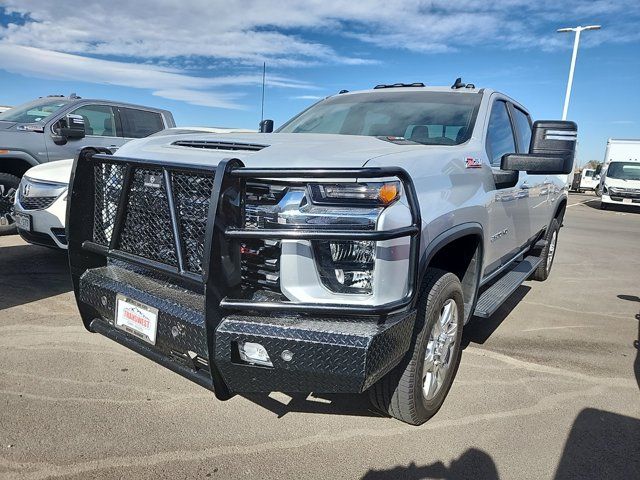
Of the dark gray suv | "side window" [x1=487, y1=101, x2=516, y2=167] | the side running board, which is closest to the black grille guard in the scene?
the side running board

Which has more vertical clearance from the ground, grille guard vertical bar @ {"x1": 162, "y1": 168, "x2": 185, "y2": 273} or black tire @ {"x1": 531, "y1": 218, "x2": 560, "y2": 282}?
grille guard vertical bar @ {"x1": 162, "y1": 168, "x2": 185, "y2": 273}

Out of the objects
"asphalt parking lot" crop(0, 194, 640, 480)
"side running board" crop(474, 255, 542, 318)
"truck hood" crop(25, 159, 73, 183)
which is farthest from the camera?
"truck hood" crop(25, 159, 73, 183)

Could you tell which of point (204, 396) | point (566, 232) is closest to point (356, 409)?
point (204, 396)

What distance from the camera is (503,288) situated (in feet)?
13.5

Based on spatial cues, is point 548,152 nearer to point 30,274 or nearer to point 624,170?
point 30,274

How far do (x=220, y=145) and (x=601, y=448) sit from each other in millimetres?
2587

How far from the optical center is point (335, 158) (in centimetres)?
231

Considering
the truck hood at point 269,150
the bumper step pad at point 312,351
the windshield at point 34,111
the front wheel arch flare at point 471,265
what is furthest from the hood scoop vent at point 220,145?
the windshield at point 34,111

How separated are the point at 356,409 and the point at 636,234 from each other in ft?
39.7

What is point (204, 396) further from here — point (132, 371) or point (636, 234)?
point (636, 234)

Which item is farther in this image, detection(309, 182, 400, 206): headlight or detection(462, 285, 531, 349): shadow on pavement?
detection(462, 285, 531, 349): shadow on pavement

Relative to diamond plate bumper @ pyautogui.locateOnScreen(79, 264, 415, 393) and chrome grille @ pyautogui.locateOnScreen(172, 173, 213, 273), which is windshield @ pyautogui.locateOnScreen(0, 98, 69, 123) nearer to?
chrome grille @ pyautogui.locateOnScreen(172, 173, 213, 273)

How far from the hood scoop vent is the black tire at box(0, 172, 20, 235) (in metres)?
5.09

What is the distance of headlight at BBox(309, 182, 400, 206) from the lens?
6.98 ft
